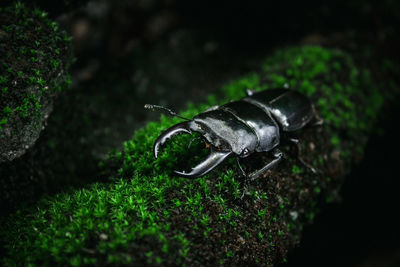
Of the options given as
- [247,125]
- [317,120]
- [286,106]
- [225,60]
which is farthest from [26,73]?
[225,60]

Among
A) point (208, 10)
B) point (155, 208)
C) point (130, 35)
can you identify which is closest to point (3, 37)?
point (155, 208)

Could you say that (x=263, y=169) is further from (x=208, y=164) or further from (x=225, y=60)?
(x=225, y=60)

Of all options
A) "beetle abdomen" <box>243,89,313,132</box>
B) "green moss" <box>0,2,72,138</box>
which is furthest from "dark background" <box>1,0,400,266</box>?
"beetle abdomen" <box>243,89,313,132</box>

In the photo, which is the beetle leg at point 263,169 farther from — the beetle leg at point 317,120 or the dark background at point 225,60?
the dark background at point 225,60

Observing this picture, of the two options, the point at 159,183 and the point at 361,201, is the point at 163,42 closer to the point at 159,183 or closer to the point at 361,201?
the point at 159,183

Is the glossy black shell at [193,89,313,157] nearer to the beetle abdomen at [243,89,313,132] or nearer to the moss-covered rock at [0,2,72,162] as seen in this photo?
the beetle abdomen at [243,89,313,132]

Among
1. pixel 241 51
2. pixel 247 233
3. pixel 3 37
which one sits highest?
pixel 3 37
